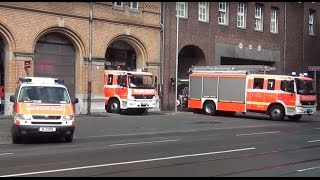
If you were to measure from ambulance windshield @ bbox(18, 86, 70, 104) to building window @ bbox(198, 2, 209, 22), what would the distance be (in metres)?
22.6

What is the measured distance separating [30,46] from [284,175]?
826 inches

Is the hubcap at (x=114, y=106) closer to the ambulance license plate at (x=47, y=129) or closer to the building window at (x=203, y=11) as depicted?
the building window at (x=203, y=11)

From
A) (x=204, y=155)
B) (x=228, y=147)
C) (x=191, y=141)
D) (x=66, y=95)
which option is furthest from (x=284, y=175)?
(x=66, y=95)

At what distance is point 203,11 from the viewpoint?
126 feet

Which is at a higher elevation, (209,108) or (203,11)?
(203,11)

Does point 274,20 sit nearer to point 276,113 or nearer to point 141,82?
point 276,113

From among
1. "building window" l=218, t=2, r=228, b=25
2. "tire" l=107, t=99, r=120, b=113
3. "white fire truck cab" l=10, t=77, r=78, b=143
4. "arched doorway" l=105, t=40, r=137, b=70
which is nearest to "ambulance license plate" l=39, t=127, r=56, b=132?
"white fire truck cab" l=10, t=77, r=78, b=143

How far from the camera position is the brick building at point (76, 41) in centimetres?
2761

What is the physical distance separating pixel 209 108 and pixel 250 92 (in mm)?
3197

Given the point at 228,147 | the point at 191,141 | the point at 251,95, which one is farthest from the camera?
the point at 251,95

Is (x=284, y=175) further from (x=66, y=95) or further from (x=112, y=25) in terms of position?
(x=112, y=25)

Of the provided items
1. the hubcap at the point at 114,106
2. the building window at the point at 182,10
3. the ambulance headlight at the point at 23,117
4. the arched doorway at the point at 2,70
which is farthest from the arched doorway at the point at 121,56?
the ambulance headlight at the point at 23,117

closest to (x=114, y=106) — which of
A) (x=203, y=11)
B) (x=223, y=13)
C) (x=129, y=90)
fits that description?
(x=129, y=90)

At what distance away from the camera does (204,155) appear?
41.4ft
